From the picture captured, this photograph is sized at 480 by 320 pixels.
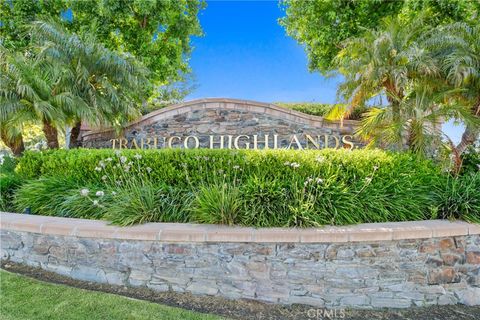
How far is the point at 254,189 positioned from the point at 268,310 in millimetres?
1402

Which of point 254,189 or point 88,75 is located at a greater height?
point 88,75

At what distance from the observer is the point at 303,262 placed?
3217 mm

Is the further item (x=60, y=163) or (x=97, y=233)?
(x=60, y=163)

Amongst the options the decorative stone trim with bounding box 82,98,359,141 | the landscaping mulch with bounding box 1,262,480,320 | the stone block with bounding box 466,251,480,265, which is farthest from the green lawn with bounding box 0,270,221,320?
the decorative stone trim with bounding box 82,98,359,141

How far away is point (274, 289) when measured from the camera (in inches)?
127

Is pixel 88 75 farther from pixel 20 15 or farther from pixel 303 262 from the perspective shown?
pixel 303 262

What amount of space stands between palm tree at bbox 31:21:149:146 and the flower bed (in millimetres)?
2822

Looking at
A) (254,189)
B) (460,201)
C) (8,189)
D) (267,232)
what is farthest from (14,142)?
(460,201)

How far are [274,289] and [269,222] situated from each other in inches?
29.8

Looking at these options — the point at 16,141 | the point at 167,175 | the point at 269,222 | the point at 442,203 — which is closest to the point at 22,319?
the point at 167,175

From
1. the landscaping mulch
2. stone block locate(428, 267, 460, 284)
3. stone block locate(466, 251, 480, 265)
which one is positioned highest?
stone block locate(466, 251, 480, 265)

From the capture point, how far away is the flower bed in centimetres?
355

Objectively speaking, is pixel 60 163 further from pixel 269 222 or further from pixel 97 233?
pixel 269 222

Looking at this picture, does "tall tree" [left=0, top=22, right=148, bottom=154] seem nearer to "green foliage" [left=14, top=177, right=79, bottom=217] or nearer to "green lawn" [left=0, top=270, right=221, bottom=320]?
"green foliage" [left=14, top=177, right=79, bottom=217]
